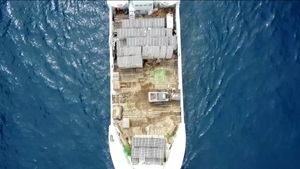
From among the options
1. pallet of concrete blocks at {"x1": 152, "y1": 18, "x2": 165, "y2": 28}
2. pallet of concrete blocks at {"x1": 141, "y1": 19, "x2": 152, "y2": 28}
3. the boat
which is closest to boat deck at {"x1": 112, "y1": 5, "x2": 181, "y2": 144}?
the boat

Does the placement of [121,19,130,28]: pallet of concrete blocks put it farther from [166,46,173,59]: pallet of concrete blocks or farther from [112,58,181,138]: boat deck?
[166,46,173,59]: pallet of concrete blocks

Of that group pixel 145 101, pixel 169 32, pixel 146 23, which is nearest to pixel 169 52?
pixel 169 32

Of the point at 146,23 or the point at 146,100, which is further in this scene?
the point at 146,23

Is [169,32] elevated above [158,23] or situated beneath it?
situated beneath

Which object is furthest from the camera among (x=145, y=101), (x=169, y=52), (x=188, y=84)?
(x=188, y=84)

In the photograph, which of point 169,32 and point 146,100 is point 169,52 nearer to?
point 169,32

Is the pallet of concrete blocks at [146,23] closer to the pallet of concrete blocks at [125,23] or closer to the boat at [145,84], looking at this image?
the boat at [145,84]

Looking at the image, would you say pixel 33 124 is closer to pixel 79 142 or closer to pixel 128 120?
pixel 79 142
